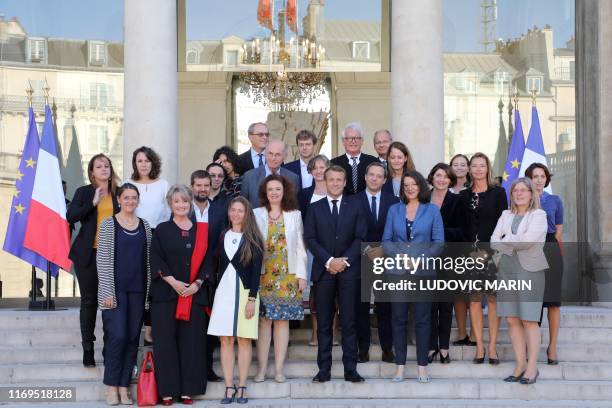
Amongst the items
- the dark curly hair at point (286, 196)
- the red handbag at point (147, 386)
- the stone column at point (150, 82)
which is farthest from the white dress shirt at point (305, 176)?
the red handbag at point (147, 386)

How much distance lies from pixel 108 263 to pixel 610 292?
6713mm

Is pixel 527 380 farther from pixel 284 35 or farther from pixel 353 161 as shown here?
pixel 284 35

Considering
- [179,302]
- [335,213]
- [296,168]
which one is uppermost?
[296,168]

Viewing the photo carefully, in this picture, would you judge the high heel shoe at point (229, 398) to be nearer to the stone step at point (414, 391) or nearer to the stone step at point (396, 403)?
the stone step at point (396, 403)

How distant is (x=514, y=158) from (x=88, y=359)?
6336 millimetres

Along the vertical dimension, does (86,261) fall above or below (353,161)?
below

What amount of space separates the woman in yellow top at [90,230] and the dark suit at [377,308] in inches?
89.0

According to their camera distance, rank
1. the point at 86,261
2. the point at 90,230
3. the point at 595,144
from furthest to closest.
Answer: the point at 595,144 → the point at 90,230 → the point at 86,261

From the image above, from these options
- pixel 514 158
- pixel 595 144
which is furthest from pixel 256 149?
pixel 595 144

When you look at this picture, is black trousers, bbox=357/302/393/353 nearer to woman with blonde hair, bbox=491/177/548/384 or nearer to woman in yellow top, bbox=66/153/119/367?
woman with blonde hair, bbox=491/177/548/384

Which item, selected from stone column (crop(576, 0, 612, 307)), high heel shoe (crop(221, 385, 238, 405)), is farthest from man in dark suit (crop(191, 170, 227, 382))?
stone column (crop(576, 0, 612, 307))

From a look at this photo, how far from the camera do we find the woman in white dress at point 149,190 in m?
8.71

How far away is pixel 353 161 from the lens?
932 cm

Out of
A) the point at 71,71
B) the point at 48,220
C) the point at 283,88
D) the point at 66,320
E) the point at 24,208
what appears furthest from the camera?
the point at 283,88
